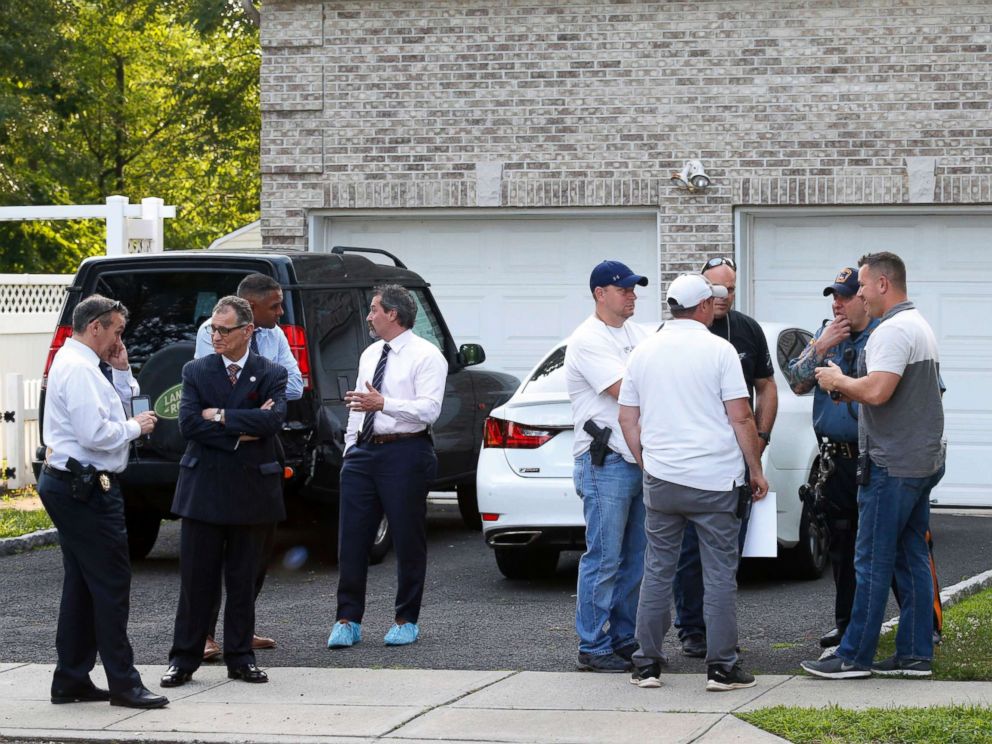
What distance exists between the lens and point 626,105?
13531 mm

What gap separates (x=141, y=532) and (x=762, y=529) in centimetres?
535

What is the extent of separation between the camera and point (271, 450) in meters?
7.28

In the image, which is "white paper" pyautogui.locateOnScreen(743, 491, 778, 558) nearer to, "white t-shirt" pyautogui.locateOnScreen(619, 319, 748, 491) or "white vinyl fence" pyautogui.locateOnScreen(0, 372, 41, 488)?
"white t-shirt" pyautogui.locateOnScreen(619, 319, 748, 491)

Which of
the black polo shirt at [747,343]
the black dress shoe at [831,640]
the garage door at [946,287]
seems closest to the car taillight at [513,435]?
the black polo shirt at [747,343]

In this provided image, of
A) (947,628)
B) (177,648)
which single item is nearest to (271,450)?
(177,648)

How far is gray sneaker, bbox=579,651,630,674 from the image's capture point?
7.21 m

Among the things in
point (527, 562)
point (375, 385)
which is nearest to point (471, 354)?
point (527, 562)

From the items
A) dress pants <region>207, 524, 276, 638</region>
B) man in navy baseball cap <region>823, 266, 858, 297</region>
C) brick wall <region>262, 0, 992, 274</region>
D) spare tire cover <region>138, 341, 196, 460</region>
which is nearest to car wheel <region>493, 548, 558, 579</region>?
spare tire cover <region>138, 341, 196, 460</region>

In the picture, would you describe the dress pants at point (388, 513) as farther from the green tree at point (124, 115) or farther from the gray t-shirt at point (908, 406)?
the green tree at point (124, 115)

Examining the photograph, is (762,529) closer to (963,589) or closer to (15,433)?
(963,589)

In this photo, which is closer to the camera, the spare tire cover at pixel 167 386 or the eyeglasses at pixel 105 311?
the eyeglasses at pixel 105 311

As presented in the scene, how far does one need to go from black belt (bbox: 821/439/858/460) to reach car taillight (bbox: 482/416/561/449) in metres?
2.25

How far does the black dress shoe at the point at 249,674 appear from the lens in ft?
23.3

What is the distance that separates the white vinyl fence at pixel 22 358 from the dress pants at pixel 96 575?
8.20 m
